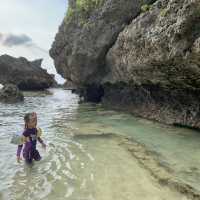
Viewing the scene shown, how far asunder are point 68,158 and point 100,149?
1.29 m

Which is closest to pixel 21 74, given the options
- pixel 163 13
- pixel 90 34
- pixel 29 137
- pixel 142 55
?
pixel 90 34

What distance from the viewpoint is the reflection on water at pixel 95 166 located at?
21.8ft

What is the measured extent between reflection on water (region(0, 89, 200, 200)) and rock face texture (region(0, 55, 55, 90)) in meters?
31.4

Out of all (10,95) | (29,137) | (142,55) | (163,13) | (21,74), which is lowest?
(29,137)

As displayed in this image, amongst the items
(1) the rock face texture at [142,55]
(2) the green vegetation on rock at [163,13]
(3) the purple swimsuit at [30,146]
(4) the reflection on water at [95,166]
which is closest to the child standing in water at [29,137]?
(3) the purple swimsuit at [30,146]

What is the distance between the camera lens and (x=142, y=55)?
46.6ft

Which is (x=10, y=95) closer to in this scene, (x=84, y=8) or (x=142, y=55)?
(x=84, y=8)

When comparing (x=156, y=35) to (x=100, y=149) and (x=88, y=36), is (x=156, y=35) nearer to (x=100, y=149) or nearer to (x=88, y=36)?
(x=100, y=149)

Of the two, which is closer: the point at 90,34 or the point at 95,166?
the point at 95,166

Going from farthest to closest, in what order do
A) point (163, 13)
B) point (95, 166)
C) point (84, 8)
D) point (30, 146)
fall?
point (84, 8) < point (163, 13) < point (30, 146) < point (95, 166)

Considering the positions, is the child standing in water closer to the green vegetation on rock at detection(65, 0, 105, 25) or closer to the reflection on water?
the reflection on water

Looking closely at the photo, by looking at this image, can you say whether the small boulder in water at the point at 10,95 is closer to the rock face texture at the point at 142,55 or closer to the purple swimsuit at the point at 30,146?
the rock face texture at the point at 142,55

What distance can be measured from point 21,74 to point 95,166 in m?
38.0

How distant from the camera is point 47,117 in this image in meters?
18.4
